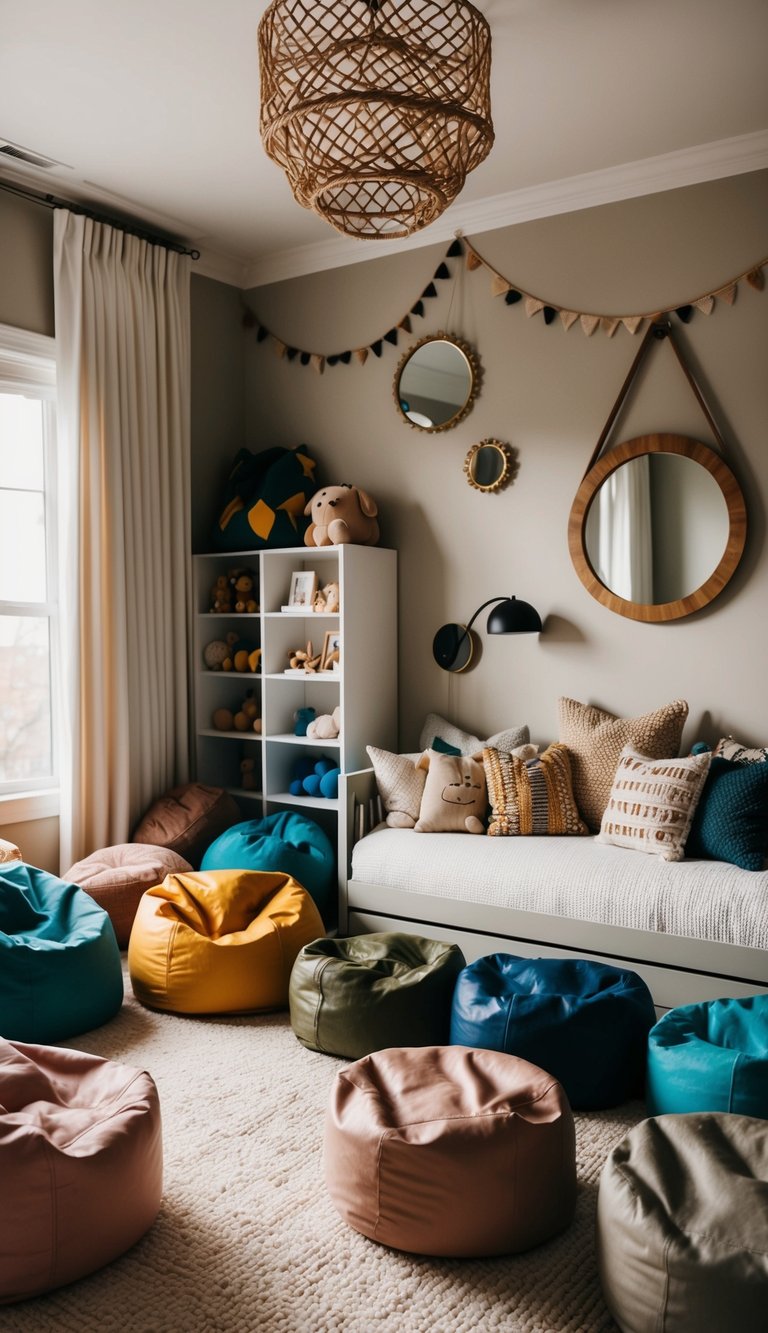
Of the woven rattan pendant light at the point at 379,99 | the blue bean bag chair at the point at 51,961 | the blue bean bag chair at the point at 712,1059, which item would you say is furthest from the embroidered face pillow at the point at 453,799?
the woven rattan pendant light at the point at 379,99

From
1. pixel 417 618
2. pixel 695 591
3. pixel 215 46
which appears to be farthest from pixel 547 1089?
pixel 215 46

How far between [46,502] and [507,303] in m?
1.96

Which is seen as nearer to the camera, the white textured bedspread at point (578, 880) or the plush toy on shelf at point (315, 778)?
the white textured bedspread at point (578, 880)

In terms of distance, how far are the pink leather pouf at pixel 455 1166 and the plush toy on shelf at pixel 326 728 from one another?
84.2 inches

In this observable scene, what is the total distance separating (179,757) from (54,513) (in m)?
1.13

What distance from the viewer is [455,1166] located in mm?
1874

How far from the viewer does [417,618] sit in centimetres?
428

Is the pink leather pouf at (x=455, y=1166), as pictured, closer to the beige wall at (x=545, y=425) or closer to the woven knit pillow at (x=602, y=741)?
the woven knit pillow at (x=602, y=741)

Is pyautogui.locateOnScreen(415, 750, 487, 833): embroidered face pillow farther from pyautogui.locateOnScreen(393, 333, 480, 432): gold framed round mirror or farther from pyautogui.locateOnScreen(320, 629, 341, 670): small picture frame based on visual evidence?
pyautogui.locateOnScreen(393, 333, 480, 432): gold framed round mirror

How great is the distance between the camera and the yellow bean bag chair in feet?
9.81

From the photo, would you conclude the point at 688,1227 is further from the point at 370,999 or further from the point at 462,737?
the point at 462,737

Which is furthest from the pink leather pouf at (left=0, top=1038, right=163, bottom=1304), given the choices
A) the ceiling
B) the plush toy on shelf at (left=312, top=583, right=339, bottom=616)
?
the ceiling

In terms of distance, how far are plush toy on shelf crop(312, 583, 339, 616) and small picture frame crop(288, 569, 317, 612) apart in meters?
0.05

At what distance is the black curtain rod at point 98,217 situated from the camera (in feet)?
12.1
